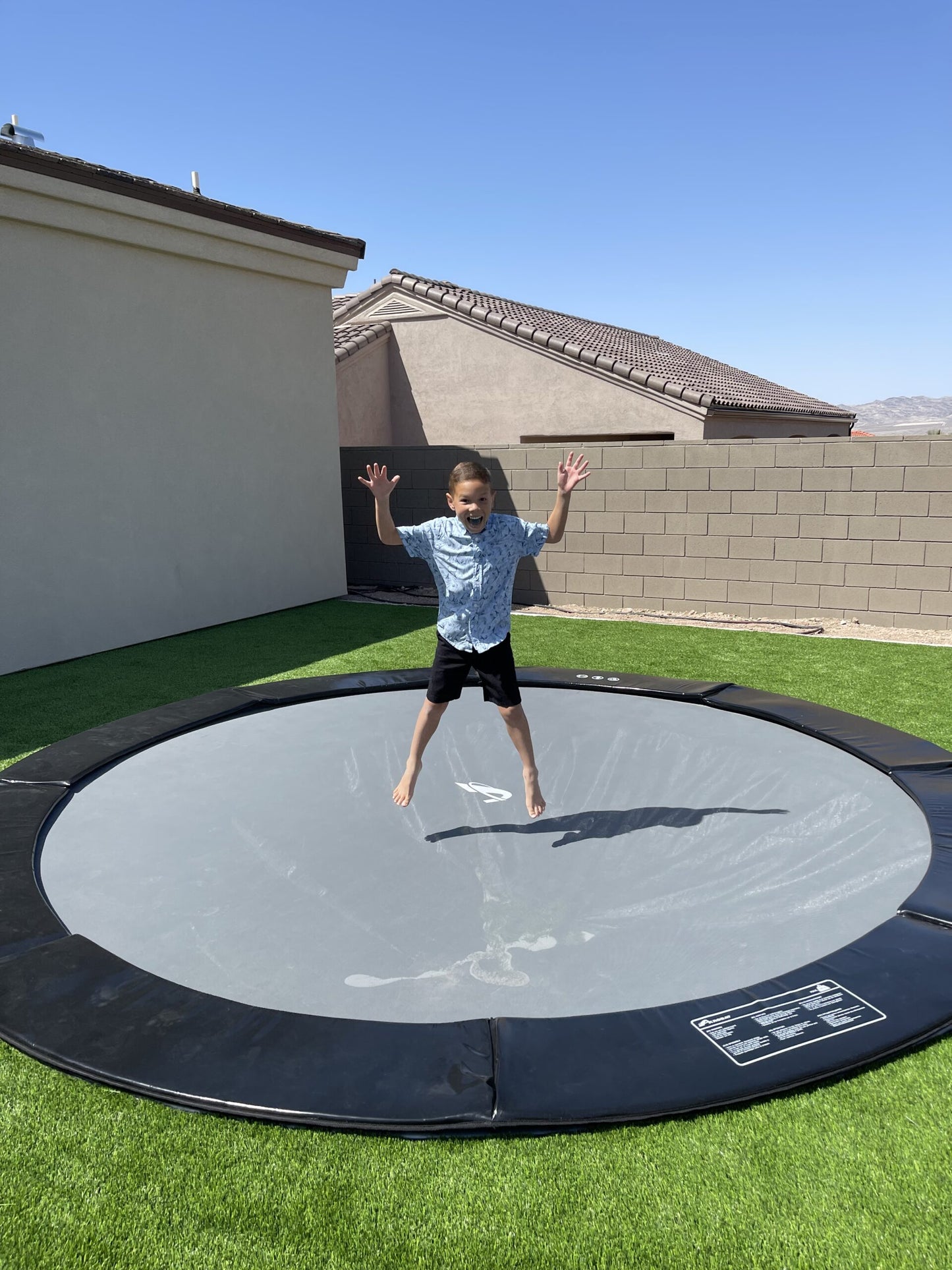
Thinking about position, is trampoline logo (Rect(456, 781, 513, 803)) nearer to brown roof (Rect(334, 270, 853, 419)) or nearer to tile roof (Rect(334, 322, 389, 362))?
brown roof (Rect(334, 270, 853, 419))

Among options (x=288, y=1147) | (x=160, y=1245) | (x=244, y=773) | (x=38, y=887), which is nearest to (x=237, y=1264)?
(x=160, y=1245)

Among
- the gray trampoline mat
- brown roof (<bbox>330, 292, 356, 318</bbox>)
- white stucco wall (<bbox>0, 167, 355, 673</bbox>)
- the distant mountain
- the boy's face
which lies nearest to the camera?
the gray trampoline mat

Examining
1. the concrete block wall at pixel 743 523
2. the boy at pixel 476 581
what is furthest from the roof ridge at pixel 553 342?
the boy at pixel 476 581

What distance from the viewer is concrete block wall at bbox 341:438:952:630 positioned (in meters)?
6.66

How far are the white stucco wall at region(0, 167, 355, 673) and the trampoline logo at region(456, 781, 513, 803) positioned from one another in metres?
3.59

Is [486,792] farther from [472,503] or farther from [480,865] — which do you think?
[472,503]

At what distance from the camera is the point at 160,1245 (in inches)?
56.7

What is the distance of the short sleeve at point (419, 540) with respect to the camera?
3129 mm

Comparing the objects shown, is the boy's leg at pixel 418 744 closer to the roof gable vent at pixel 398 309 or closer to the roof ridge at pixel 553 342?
the roof ridge at pixel 553 342

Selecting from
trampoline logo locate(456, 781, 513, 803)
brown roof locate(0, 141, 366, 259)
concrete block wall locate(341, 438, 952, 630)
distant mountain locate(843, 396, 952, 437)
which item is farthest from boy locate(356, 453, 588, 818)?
distant mountain locate(843, 396, 952, 437)

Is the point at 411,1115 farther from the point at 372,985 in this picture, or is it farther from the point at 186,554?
the point at 186,554

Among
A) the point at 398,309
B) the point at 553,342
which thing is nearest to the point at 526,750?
the point at 553,342

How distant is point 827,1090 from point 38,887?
2.16 metres

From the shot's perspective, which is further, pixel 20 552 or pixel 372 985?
pixel 20 552
